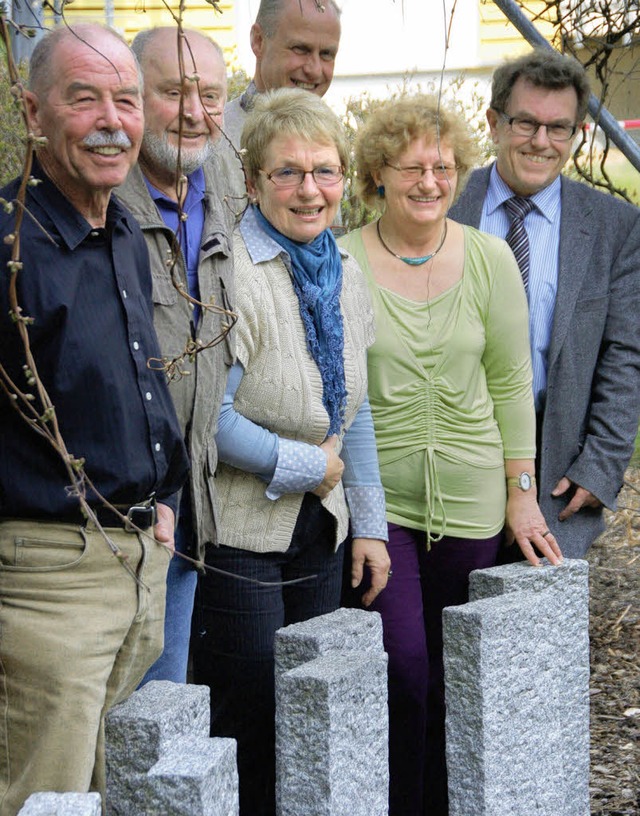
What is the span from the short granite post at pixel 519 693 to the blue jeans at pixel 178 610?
68 centimetres

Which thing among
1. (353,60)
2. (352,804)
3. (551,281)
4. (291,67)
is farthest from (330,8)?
(353,60)

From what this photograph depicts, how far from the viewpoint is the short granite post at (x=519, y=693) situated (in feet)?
9.72

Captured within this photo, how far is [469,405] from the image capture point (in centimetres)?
368

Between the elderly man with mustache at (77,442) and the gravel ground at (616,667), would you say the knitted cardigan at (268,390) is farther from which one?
the gravel ground at (616,667)

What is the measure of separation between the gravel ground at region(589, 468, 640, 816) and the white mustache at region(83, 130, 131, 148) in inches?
109

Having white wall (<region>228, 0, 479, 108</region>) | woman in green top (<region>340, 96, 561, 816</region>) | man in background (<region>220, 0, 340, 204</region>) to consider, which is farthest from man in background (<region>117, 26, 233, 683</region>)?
white wall (<region>228, 0, 479, 108</region>)

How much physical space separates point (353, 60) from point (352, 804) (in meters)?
12.0

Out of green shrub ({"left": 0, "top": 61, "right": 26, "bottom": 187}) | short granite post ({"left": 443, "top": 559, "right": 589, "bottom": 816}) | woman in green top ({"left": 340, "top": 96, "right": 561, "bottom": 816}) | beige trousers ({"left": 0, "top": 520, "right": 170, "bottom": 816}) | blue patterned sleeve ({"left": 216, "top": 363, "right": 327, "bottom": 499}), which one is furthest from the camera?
green shrub ({"left": 0, "top": 61, "right": 26, "bottom": 187})

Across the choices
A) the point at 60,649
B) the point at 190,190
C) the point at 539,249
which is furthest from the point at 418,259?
the point at 60,649

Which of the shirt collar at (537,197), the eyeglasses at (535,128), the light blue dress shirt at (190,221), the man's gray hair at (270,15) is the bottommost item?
→ the light blue dress shirt at (190,221)

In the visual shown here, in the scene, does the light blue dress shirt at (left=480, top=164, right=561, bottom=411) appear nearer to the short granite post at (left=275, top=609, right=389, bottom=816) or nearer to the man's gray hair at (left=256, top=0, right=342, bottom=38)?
the man's gray hair at (left=256, top=0, right=342, bottom=38)

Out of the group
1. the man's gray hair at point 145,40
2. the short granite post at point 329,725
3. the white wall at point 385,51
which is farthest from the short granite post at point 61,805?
the white wall at point 385,51

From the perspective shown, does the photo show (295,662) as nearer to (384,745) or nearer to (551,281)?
(384,745)

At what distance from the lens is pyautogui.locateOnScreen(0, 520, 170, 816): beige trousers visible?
93.4 inches
